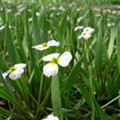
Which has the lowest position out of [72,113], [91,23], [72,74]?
[91,23]

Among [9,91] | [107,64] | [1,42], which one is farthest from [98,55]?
[1,42]

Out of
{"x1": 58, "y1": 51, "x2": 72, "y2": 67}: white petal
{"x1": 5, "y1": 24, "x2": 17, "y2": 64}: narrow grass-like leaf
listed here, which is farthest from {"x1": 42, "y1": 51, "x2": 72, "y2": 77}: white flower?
{"x1": 5, "y1": 24, "x2": 17, "y2": 64}: narrow grass-like leaf

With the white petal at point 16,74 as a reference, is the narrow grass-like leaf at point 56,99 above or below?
below

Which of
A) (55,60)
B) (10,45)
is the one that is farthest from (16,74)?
(10,45)

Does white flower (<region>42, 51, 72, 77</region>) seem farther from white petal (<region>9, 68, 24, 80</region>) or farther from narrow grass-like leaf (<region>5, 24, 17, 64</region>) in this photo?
→ narrow grass-like leaf (<region>5, 24, 17, 64</region>)

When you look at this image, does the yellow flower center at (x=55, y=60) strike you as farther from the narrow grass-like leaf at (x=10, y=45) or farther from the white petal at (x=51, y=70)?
the narrow grass-like leaf at (x=10, y=45)

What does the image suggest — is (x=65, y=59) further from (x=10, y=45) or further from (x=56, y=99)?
(x=10, y=45)

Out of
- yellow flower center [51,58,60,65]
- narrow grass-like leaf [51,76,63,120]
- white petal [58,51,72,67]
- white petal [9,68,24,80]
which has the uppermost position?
white petal [58,51,72,67]

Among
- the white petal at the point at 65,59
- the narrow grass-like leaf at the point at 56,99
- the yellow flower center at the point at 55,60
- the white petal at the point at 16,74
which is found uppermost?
the white petal at the point at 65,59

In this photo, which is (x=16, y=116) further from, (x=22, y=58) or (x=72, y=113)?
(x=22, y=58)

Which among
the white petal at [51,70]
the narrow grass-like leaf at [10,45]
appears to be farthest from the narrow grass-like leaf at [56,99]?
the narrow grass-like leaf at [10,45]

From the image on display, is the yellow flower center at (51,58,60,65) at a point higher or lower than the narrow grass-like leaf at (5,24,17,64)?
higher
